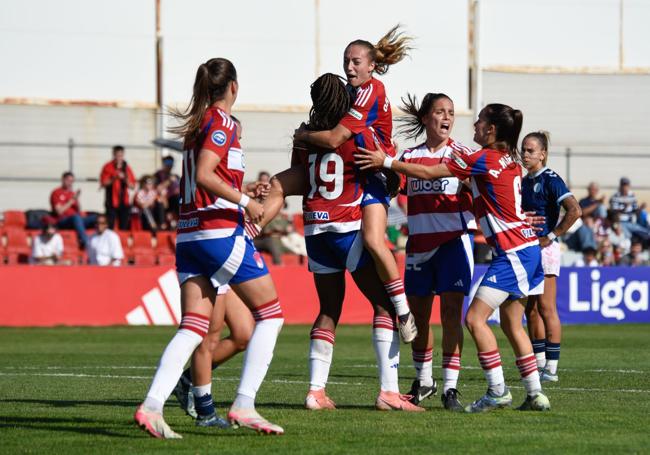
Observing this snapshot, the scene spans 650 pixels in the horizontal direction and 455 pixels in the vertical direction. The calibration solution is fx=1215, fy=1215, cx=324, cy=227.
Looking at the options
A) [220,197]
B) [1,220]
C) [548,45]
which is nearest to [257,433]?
[220,197]

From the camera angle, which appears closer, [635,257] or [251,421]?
[251,421]

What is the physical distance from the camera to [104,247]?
2336cm

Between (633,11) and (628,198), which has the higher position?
(633,11)

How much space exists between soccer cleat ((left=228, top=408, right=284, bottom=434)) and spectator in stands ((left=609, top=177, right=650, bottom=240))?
843 inches

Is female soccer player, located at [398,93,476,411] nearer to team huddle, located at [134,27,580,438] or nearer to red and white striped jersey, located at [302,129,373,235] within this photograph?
team huddle, located at [134,27,580,438]

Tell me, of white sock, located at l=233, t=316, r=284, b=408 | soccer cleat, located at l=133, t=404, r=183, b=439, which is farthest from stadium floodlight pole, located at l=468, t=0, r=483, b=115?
soccer cleat, located at l=133, t=404, r=183, b=439

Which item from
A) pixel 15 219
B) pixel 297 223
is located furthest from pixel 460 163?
pixel 15 219

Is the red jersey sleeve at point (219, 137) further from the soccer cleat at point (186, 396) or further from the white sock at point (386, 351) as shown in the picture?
the white sock at point (386, 351)

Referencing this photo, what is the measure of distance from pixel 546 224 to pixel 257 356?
5.30m

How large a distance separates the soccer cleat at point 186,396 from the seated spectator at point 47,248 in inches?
599

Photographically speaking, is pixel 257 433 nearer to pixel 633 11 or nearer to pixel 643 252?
pixel 643 252

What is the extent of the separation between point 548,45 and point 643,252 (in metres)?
9.11

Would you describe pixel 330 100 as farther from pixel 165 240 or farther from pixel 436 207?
pixel 165 240

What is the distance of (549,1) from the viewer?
34312 mm
